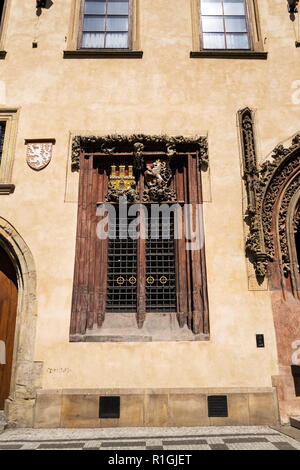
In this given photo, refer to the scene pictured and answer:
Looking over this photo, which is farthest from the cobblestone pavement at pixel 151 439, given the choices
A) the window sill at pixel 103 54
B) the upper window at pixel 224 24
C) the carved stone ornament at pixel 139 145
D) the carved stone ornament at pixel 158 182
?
the upper window at pixel 224 24

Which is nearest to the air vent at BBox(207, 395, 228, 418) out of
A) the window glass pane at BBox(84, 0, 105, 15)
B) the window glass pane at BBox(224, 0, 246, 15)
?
the window glass pane at BBox(224, 0, 246, 15)

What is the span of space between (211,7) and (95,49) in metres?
3.26

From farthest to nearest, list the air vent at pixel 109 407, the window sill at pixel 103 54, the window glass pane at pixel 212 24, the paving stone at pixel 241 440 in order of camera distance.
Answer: the window glass pane at pixel 212 24 → the window sill at pixel 103 54 → the air vent at pixel 109 407 → the paving stone at pixel 241 440

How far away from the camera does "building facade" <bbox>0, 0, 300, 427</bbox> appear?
20.4 feet

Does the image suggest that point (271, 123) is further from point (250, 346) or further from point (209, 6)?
point (250, 346)

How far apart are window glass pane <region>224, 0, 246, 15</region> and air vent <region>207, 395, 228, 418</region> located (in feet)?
29.7

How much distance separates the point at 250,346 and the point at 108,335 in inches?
101

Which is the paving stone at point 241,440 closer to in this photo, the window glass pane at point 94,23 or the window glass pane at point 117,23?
the window glass pane at point 117,23

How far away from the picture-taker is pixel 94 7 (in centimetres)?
912

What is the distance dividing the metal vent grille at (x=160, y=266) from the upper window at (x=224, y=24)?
15.4ft

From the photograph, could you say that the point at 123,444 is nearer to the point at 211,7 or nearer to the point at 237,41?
the point at 237,41

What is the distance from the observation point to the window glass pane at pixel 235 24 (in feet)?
29.5

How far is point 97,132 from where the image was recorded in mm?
7676

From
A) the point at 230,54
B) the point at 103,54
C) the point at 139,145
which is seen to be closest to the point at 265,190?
the point at 139,145
